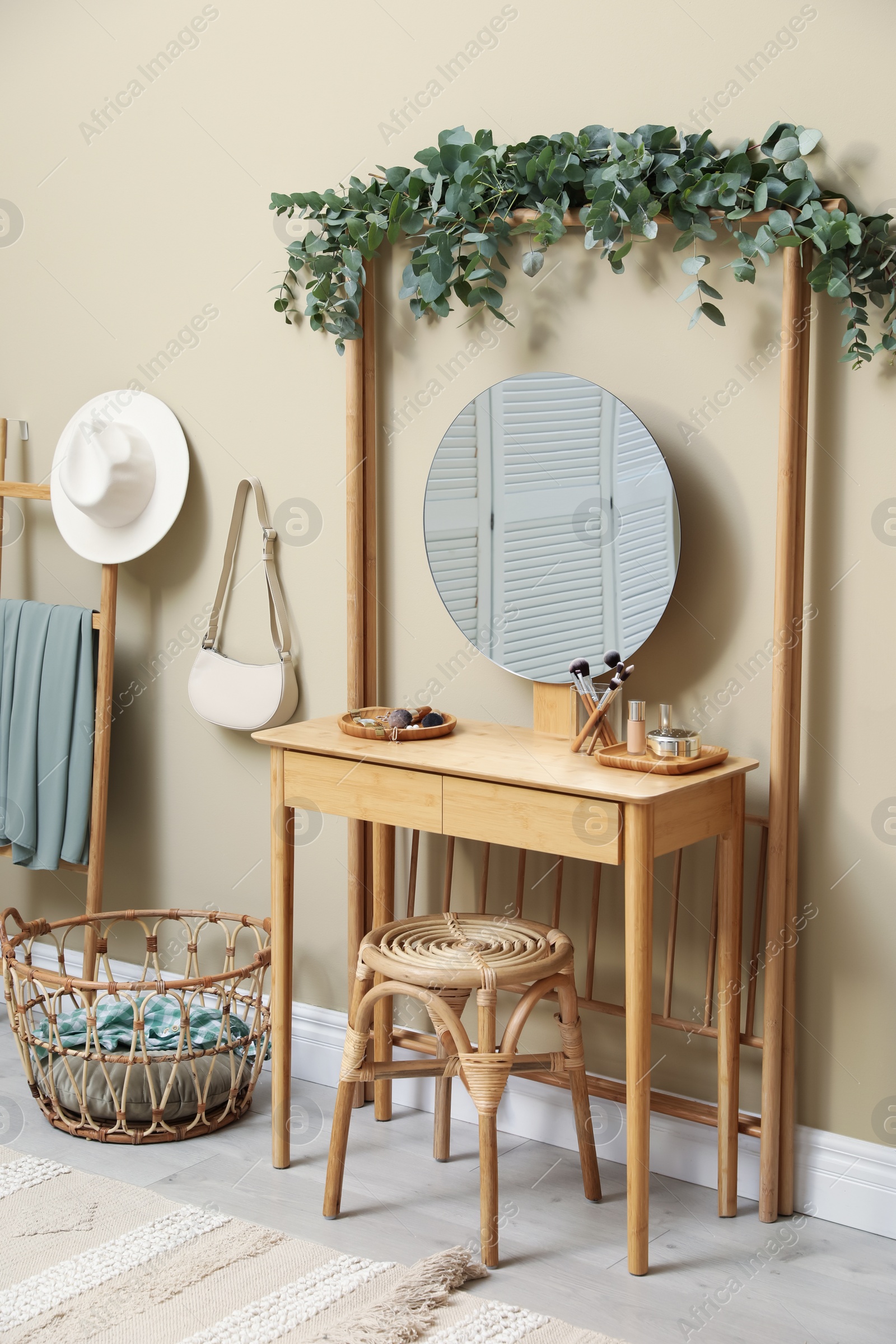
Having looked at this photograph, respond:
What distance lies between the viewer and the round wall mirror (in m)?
2.09

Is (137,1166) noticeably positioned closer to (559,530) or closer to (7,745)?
(7,745)

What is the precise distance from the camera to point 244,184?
102 inches

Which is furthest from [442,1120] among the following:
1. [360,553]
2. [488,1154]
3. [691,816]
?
[360,553]

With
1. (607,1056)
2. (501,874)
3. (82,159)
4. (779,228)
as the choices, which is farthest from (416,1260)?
(82,159)

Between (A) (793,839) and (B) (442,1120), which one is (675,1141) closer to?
(B) (442,1120)

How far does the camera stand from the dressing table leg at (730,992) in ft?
6.57

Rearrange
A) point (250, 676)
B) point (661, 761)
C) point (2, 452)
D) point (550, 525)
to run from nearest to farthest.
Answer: point (661, 761) → point (550, 525) → point (250, 676) → point (2, 452)

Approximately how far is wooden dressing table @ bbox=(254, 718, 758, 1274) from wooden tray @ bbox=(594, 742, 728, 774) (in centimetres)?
1

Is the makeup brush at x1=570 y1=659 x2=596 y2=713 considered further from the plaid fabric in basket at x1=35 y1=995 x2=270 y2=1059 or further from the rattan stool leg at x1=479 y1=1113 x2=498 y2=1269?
the plaid fabric in basket at x1=35 y1=995 x2=270 y2=1059

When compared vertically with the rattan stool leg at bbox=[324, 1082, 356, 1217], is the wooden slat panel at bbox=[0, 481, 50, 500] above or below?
above

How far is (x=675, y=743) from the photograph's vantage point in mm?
1928

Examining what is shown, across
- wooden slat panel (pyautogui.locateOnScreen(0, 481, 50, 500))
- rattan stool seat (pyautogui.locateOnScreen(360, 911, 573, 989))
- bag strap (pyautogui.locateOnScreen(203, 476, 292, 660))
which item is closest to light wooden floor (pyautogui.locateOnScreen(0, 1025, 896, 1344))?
Result: rattan stool seat (pyautogui.locateOnScreen(360, 911, 573, 989))

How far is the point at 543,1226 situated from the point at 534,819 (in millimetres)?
702

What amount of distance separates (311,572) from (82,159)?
3.88 ft
